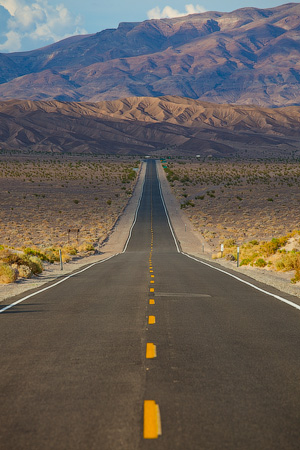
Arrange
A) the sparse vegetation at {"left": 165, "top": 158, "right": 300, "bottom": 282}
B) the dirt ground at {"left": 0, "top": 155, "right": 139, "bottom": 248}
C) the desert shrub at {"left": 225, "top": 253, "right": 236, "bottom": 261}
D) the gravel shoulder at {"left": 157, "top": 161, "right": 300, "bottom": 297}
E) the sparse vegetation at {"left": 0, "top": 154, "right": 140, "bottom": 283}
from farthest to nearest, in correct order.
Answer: the dirt ground at {"left": 0, "top": 155, "right": 139, "bottom": 248} → the desert shrub at {"left": 225, "top": 253, "right": 236, "bottom": 261} → the sparse vegetation at {"left": 0, "top": 154, "right": 140, "bottom": 283} → the sparse vegetation at {"left": 165, "top": 158, "right": 300, "bottom": 282} → the gravel shoulder at {"left": 157, "top": 161, "right": 300, "bottom": 297}

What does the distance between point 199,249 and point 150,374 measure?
3828 cm

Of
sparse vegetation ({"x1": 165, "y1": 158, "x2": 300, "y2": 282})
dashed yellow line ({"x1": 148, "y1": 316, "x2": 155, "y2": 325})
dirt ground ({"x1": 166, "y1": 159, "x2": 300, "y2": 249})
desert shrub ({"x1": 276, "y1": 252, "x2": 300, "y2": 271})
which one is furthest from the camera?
dirt ground ({"x1": 166, "y1": 159, "x2": 300, "y2": 249})

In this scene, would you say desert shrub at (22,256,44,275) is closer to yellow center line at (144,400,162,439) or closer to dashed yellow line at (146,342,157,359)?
dashed yellow line at (146,342,157,359)

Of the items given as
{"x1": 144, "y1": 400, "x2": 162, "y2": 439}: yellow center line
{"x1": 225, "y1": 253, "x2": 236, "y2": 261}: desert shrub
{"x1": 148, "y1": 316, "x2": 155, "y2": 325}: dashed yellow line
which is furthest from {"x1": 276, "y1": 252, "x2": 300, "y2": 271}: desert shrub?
{"x1": 144, "y1": 400, "x2": 162, "y2": 439}: yellow center line

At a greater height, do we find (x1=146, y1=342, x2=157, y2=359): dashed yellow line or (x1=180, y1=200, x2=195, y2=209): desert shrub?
(x1=146, y1=342, x2=157, y2=359): dashed yellow line

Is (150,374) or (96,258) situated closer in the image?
(150,374)

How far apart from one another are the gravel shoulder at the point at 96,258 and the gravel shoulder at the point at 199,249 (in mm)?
5204

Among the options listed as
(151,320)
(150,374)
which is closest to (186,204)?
(151,320)

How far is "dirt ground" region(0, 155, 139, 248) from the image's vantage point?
1944 inches

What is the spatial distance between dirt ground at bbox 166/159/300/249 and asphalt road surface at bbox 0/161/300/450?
34133 millimetres

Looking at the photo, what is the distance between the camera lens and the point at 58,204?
70.4m

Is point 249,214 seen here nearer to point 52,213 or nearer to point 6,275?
point 52,213

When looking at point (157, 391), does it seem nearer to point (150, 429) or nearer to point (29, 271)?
point (150, 429)

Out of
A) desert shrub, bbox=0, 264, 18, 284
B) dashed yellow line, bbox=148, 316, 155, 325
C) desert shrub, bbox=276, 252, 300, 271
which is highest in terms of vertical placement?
dashed yellow line, bbox=148, 316, 155, 325
